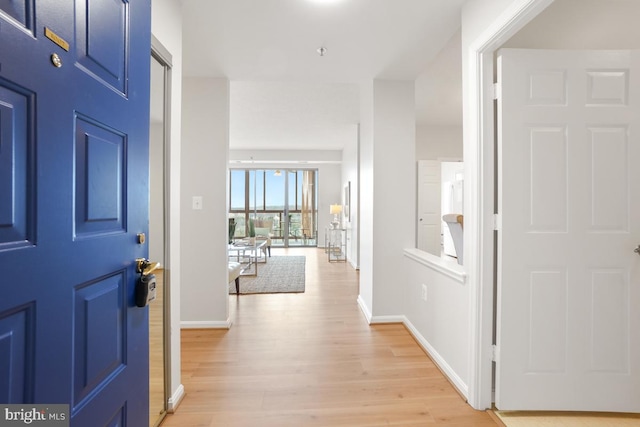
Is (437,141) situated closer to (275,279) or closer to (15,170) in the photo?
(275,279)

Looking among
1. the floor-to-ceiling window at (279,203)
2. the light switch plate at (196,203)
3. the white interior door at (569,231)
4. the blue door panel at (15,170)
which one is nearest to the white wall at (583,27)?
the white interior door at (569,231)

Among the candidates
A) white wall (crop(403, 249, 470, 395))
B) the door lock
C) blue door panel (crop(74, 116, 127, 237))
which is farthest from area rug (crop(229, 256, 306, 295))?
blue door panel (crop(74, 116, 127, 237))

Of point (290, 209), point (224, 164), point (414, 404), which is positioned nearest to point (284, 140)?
point (290, 209)

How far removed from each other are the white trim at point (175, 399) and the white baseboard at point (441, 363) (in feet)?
5.79

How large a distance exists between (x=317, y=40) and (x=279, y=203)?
6.65 meters

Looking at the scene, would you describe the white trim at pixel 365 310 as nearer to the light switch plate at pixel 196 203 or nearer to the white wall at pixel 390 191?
the white wall at pixel 390 191

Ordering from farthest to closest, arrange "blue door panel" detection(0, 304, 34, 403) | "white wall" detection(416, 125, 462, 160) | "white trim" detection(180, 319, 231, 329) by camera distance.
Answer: "white wall" detection(416, 125, 462, 160) < "white trim" detection(180, 319, 231, 329) < "blue door panel" detection(0, 304, 34, 403)

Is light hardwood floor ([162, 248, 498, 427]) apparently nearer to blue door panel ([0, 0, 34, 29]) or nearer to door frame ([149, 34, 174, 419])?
door frame ([149, 34, 174, 419])

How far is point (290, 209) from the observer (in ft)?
28.7

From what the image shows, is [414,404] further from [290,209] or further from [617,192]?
[290,209]

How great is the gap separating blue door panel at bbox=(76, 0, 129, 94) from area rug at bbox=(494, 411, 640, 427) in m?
2.37

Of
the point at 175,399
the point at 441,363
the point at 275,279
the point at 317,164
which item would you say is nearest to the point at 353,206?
the point at 275,279

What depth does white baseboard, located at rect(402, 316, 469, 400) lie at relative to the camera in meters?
1.85

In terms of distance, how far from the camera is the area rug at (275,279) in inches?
167
